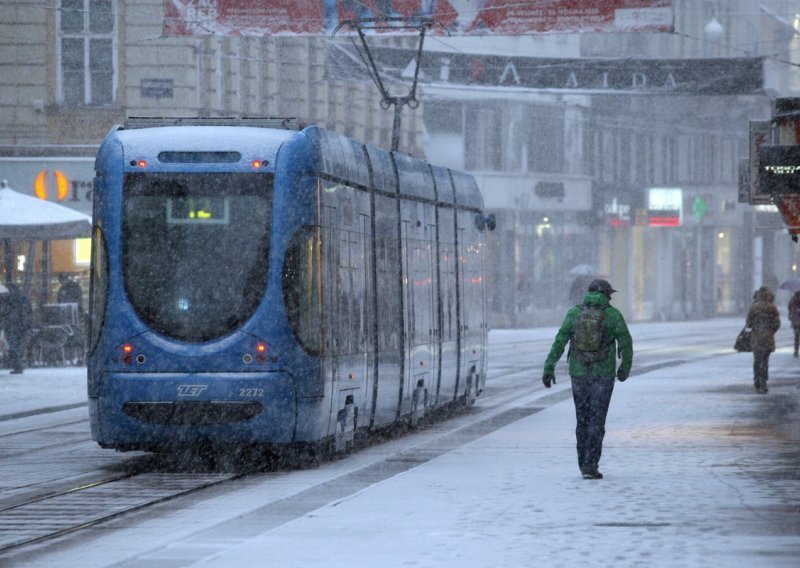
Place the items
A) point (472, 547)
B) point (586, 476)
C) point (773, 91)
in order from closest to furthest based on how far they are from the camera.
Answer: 1. point (472, 547)
2. point (586, 476)
3. point (773, 91)

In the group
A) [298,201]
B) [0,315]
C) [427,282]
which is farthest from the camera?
[0,315]

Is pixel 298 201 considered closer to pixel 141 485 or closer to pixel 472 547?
pixel 141 485

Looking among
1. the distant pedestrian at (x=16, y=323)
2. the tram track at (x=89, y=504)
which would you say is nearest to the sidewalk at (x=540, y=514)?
the tram track at (x=89, y=504)

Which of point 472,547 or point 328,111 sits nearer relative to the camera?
point 472,547

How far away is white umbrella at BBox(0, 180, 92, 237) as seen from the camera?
33.6 metres

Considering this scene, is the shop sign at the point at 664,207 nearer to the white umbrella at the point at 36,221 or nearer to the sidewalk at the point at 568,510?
the white umbrella at the point at 36,221

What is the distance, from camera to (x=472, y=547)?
11172 mm

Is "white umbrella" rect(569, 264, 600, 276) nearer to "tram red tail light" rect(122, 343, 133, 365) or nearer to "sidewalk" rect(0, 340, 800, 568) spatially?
"sidewalk" rect(0, 340, 800, 568)

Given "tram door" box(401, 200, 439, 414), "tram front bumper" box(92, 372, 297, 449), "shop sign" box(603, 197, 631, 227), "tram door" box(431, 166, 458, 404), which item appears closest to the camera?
"tram front bumper" box(92, 372, 297, 449)

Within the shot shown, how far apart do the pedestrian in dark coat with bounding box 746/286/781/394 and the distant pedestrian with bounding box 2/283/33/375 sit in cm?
1256

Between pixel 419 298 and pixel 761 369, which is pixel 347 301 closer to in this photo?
pixel 419 298


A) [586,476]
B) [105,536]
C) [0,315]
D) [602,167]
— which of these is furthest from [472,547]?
[602,167]

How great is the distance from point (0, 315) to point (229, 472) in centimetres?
1806

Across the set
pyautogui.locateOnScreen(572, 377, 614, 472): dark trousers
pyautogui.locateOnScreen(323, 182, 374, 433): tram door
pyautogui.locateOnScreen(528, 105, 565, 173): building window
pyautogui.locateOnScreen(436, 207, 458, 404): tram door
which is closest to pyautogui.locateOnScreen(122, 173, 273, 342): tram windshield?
pyautogui.locateOnScreen(323, 182, 374, 433): tram door
